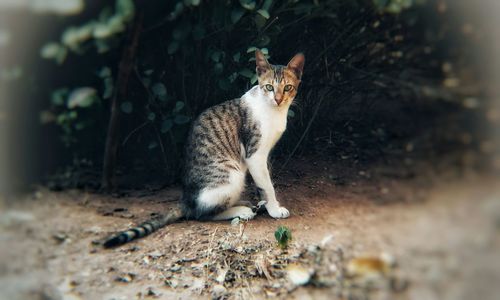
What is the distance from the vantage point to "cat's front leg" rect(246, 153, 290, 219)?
3498 millimetres

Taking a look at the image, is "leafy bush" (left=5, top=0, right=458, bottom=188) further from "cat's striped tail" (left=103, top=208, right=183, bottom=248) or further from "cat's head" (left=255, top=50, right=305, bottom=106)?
"cat's striped tail" (left=103, top=208, right=183, bottom=248)

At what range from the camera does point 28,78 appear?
12.4ft

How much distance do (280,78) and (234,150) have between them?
67cm

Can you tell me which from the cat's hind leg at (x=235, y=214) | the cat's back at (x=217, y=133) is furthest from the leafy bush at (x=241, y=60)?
the cat's hind leg at (x=235, y=214)

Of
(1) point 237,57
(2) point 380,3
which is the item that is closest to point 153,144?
(1) point 237,57

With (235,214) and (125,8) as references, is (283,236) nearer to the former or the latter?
(235,214)

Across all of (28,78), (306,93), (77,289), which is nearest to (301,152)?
(306,93)

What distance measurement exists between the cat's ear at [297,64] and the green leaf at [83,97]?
1.59 meters

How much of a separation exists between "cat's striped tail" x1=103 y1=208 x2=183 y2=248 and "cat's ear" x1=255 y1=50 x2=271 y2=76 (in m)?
1.25

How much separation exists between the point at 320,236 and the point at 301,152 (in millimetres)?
689

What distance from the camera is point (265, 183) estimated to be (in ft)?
11.6

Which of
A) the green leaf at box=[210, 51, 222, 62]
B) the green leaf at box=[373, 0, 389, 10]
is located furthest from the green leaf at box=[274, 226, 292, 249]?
the green leaf at box=[373, 0, 389, 10]

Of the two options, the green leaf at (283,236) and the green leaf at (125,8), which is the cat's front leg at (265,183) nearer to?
the green leaf at (283,236)

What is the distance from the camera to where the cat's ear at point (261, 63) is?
3.41m
